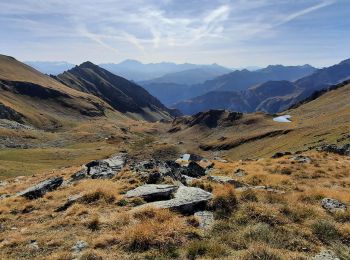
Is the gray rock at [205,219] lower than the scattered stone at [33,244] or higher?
higher

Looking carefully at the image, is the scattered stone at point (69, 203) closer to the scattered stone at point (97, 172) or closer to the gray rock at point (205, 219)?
the gray rock at point (205, 219)

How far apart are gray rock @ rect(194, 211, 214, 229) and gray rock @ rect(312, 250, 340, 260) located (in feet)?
14.0

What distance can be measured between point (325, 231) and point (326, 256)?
7.29 feet

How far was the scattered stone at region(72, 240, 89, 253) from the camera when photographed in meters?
13.5

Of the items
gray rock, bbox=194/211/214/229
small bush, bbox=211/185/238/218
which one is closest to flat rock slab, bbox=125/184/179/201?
small bush, bbox=211/185/238/218

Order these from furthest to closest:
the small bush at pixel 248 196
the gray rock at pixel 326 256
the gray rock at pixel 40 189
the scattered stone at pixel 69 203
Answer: the gray rock at pixel 40 189 < the scattered stone at pixel 69 203 < the small bush at pixel 248 196 < the gray rock at pixel 326 256

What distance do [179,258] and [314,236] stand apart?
555 centimetres

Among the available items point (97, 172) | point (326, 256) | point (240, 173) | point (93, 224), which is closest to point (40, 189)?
point (97, 172)

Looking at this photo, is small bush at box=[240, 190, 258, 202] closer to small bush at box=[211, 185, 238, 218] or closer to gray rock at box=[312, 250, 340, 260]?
small bush at box=[211, 185, 238, 218]

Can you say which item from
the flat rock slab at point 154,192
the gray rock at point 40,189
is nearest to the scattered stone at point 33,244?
the flat rock slab at point 154,192

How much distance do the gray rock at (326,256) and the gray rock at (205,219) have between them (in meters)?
4.26

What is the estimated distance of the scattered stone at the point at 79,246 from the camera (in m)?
13.5

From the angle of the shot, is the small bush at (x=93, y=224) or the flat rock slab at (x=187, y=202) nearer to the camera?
the small bush at (x=93, y=224)

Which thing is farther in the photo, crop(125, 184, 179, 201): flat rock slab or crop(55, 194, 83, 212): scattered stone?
crop(55, 194, 83, 212): scattered stone
